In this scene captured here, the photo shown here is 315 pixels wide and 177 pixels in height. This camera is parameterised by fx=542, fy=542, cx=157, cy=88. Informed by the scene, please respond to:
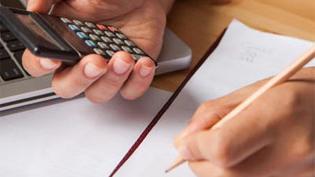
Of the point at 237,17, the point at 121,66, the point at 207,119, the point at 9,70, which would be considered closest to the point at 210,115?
the point at 207,119

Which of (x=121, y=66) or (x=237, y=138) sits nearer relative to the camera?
(x=237, y=138)

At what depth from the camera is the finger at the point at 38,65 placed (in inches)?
19.3

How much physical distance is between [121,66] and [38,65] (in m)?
0.08

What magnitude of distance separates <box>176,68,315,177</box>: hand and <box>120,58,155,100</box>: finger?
0.42 feet

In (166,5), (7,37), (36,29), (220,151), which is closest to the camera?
(220,151)

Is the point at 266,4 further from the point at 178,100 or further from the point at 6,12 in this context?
the point at 6,12

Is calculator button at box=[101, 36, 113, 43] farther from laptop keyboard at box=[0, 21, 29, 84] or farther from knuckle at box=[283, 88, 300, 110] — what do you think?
knuckle at box=[283, 88, 300, 110]

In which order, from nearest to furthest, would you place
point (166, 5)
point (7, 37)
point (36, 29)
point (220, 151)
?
point (220, 151) → point (36, 29) → point (7, 37) → point (166, 5)

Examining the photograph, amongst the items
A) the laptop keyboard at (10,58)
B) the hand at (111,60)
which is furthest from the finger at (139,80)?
the laptop keyboard at (10,58)

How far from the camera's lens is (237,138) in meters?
0.36

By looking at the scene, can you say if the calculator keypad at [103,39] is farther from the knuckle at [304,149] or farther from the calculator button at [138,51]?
the knuckle at [304,149]

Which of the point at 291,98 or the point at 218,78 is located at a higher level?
the point at 291,98

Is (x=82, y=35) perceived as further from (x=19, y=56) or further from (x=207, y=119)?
(x=207, y=119)

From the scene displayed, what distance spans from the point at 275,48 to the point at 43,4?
277 millimetres
